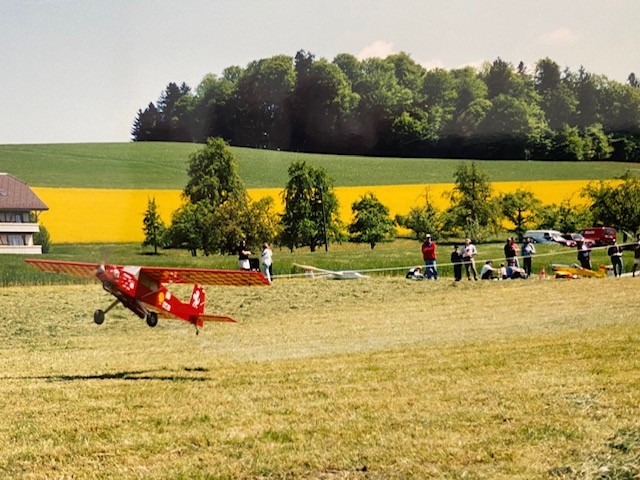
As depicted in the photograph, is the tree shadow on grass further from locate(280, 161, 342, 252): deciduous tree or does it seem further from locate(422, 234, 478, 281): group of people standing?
locate(280, 161, 342, 252): deciduous tree

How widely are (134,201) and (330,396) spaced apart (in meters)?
35.2

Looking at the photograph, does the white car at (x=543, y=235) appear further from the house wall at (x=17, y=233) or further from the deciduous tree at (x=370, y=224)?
the house wall at (x=17, y=233)

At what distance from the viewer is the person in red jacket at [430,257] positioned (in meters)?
35.7

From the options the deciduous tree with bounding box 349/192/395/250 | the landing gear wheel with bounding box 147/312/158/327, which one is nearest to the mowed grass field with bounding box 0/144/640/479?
the landing gear wheel with bounding box 147/312/158/327

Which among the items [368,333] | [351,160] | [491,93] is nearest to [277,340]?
[368,333]

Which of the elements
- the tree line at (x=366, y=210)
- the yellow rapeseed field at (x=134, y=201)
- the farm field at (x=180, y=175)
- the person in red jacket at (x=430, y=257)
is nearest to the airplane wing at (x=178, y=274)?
the yellow rapeseed field at (x=134, y=201)

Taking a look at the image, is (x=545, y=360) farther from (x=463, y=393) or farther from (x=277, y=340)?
(x=277, y=340)

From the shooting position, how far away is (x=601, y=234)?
146 feet

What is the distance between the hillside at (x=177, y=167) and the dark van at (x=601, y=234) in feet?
13.5

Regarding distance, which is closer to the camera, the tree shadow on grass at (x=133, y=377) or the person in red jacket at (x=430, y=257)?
the tree shadow on grass at (x=133, y=377)

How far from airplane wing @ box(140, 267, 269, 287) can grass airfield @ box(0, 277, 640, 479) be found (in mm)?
1726

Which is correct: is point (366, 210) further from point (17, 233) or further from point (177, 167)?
point (17, 233)

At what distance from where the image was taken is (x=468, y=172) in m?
50.3

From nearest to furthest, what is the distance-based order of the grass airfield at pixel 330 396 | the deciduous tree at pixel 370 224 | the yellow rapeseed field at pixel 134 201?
the grass airfield at pixel 330 396 < the yellow rapeseed field at pixel 134 201 < the deciduous tree at pixel 370 224
